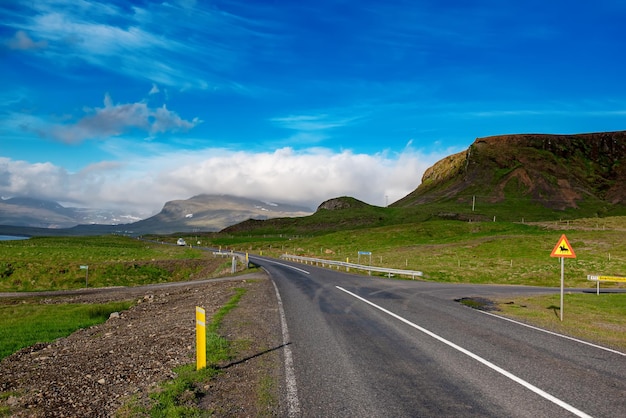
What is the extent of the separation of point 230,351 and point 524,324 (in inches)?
433

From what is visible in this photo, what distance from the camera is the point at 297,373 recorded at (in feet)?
29.0

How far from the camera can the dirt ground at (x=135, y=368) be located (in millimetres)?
7312

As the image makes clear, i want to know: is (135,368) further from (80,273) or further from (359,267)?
(80,273)

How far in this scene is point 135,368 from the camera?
9586 millimetres

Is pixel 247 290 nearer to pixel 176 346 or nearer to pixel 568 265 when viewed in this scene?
pixel 176 346

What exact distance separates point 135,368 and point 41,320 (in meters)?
15.1

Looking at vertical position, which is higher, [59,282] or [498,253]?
[498,253]

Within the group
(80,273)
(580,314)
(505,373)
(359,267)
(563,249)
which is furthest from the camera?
(80,273)

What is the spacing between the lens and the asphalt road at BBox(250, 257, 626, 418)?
23.0 ft

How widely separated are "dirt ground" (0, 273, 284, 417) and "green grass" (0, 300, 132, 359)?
101 centimetres

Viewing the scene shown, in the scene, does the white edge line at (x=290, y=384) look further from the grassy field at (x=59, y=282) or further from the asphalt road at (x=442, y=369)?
the grassy field at (x=59, y=282)

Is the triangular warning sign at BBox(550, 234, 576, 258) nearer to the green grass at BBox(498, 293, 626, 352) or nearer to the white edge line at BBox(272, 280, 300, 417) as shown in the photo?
the green grass at BBox(498, 293, 626, 352)

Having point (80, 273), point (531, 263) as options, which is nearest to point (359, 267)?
point (531, 263)

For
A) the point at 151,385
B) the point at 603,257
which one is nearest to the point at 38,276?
the point at 151,385
